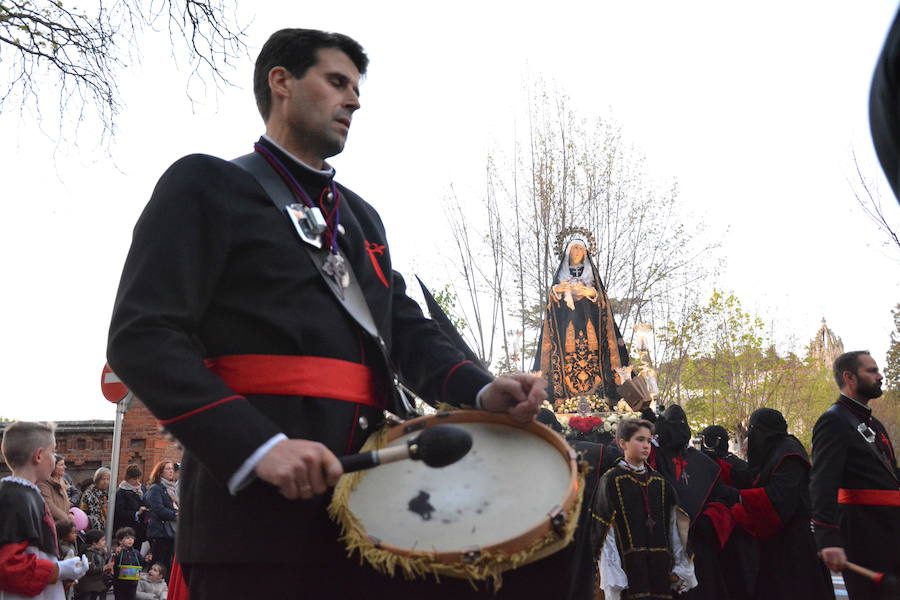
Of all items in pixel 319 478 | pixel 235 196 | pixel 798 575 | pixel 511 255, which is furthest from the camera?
pixel 511 255

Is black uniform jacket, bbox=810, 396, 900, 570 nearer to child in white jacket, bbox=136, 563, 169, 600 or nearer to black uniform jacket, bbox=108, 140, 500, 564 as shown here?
black uniform jacket, bbox=108, 140, 500, 564

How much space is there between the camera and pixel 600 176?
70.2 feet

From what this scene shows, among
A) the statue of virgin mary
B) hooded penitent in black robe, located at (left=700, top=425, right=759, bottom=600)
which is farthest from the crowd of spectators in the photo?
the statue of virgin mary

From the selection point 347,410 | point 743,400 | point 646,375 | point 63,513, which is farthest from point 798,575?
point 743,400

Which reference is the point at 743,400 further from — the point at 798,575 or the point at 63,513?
the point at 63,513

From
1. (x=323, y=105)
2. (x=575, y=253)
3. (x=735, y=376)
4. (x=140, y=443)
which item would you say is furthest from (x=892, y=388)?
(x=323, y=105)

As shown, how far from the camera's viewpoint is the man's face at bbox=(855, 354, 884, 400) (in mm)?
6090

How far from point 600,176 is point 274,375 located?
20.3m

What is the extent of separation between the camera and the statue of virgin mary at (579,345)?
15.2m

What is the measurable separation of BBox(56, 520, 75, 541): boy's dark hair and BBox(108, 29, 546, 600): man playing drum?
4.52 m

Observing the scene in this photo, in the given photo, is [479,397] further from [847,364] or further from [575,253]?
[575,253]

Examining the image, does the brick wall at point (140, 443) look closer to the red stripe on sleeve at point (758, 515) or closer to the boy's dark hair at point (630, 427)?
the boy's dark hair at point (630, 427)

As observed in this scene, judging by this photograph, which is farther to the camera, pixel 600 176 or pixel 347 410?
pixel 600 176

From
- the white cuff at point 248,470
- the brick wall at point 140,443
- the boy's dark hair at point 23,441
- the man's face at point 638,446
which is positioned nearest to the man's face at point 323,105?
the white cuff at point 248,470
